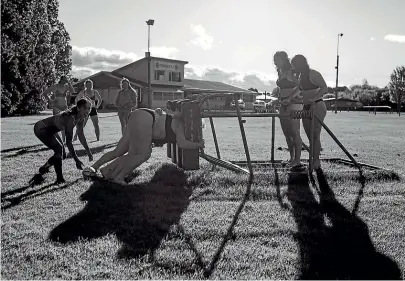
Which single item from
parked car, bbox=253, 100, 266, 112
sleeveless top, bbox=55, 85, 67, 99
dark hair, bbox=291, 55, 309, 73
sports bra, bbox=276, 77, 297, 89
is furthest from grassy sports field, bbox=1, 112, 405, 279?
sleeveless top, bbox=55, 85, 67, 99

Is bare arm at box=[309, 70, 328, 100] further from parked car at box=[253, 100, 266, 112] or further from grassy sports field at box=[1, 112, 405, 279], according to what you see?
parked car at box=[253, 100, 266, 112]

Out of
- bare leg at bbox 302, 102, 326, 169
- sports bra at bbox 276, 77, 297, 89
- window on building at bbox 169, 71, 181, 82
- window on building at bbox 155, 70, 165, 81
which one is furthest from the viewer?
window on building at bbox 169, 71, 181, 82

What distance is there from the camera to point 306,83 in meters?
7.24

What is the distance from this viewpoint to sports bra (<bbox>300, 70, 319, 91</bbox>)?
23.6 ft

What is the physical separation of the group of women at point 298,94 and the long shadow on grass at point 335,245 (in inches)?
80.3

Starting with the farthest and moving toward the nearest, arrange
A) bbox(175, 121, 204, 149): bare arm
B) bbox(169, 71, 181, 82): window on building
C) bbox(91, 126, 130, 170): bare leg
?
bbox(169, 71, 181, 82): window on building < bbox(91, 126, 130, 170): bare leg < bbox(175, 121, 204, 149): bare arm

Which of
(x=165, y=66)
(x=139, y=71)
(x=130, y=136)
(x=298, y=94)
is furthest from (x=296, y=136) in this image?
(x=139, y=71)

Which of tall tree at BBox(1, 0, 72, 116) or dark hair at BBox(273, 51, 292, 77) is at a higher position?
tall tree at BBox(1, 0, 72, 116)

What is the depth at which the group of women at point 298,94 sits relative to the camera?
7121mm

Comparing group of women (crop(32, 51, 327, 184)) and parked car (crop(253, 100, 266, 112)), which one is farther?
parked car (crop(253, 100, 266, 112))

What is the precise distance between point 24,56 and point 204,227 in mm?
33978

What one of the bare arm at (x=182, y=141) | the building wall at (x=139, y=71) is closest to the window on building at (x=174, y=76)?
the building wall at (x=139, y=71)

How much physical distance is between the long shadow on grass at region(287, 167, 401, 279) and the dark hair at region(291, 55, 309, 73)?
2507 millimetres

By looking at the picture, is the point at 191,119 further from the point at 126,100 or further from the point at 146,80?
the point at 146,80
